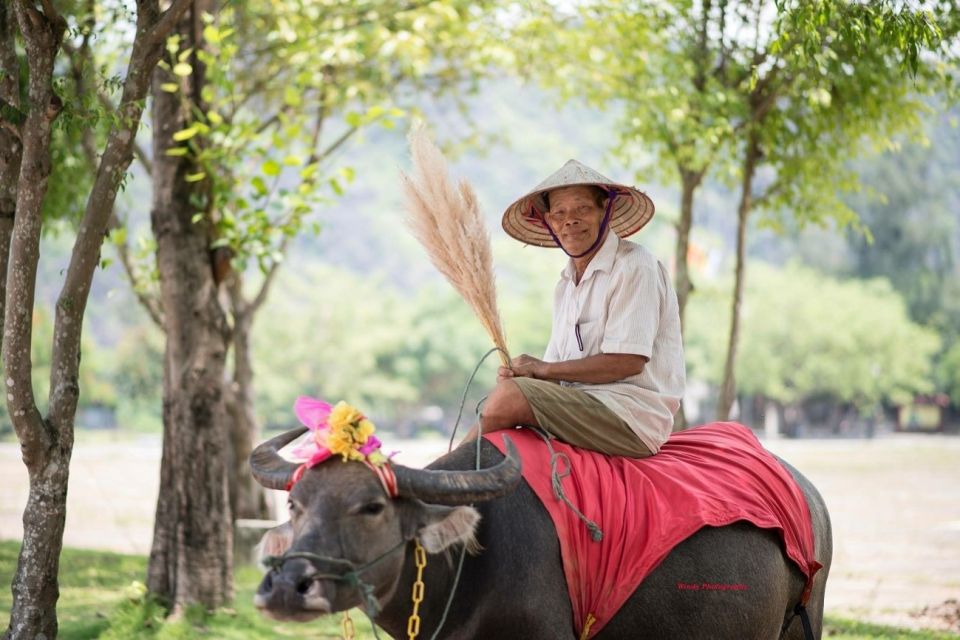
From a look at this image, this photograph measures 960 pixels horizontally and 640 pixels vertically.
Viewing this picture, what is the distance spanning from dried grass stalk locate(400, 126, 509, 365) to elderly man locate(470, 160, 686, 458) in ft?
0.74

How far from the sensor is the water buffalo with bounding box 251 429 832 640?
348cm

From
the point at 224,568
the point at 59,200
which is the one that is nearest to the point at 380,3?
the point at 59,200

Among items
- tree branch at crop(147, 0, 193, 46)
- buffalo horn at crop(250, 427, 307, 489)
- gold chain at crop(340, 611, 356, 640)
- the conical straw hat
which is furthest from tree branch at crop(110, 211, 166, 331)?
gold chain at crop(340, 611, 356, 640)

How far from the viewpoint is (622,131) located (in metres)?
11.1

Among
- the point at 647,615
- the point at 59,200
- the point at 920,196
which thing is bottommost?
the point at 647,615

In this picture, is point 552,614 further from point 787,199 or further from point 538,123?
point 538,123

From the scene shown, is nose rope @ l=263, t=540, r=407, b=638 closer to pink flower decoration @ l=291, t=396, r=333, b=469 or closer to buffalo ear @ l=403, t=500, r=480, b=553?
buffalo ear @ l=403, t=500, r=480, b=553

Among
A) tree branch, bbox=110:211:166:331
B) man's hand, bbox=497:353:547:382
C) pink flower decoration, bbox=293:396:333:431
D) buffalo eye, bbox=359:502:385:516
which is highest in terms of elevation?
tree branch, bbox=110:211:166:331

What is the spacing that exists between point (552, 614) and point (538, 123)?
167 meters

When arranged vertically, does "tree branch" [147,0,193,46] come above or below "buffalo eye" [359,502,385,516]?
above

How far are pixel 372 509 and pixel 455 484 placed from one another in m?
0.28

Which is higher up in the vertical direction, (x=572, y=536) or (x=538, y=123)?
(x=538, y=123)

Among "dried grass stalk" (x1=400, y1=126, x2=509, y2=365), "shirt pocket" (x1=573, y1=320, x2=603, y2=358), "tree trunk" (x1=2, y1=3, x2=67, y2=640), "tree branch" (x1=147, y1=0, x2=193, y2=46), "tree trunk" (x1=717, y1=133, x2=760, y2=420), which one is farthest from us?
"tree trunk" (x1=717, y1=133, x2=760, y2=420)

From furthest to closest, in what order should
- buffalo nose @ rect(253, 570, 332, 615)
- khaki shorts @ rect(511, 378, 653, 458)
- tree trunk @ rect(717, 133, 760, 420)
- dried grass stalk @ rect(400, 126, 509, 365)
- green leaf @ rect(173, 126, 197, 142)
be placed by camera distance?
tree trunk @ rect(717, 133, 760, 420)
green leaf @ rect(173, 126, 197, 142)
dried grass stalk @ rect(400, 126, 509, 365)
khaki shorts @ rect(511, 378, 653, 458)
buffalo nose @ rect(253, 570, 332, 615)
